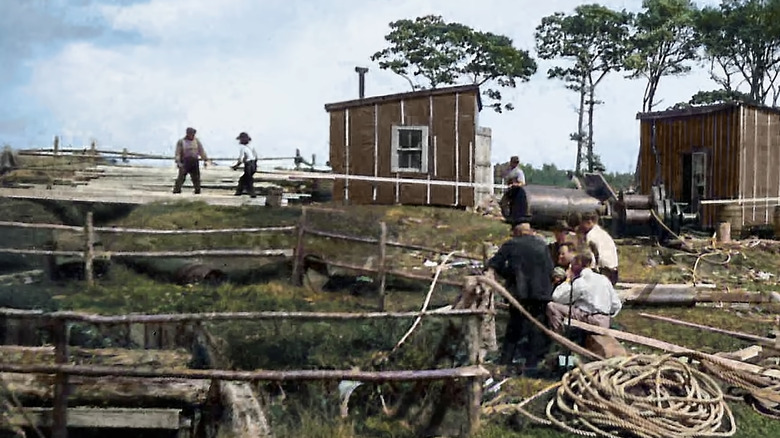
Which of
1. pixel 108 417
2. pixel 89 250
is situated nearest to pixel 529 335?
pixel 108 417

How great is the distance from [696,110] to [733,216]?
241 cm

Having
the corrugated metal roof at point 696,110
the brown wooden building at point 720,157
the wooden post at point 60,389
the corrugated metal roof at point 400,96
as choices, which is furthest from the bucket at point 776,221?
the wooden post at point 60,389

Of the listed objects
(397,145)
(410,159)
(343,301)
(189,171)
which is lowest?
(343,301)

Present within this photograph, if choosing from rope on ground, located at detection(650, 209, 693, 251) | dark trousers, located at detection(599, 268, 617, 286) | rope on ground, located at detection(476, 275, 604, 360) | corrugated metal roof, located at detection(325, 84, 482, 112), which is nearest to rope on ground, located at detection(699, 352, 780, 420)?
rope on ground, located at detection(476, 275, 604, 360)

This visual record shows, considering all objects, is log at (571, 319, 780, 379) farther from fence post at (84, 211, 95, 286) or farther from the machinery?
fence post at (84, 211, 95, 286)

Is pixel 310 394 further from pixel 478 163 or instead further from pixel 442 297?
pixel 478 163

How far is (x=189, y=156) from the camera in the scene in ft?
37.4

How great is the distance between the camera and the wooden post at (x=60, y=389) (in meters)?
4.48

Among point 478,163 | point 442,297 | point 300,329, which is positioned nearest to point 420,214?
point 478,163

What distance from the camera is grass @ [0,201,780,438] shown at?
5.47 meters

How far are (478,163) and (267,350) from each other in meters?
8.16

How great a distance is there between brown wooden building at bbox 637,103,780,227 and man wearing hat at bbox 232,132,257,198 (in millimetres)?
8930

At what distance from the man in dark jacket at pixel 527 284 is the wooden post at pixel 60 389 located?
11.7 ft

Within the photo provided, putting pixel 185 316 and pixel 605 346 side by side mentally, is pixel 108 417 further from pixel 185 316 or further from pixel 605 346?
pixel 605 346
